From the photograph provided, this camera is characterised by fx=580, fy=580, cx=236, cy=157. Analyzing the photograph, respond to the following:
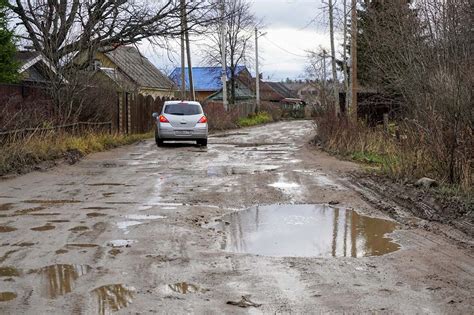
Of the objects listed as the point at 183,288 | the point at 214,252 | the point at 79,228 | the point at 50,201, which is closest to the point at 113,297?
the point at 183,288

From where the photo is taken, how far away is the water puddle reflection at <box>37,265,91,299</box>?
15.5ft

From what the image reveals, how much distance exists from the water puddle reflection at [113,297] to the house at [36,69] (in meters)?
14.4

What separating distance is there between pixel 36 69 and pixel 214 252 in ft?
61.9

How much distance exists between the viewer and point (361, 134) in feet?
56.9

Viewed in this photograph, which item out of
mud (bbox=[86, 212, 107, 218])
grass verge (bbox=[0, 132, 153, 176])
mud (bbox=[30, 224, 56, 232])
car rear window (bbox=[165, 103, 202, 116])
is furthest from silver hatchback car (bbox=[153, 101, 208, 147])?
mud (bbox=[30, 224, 56, 232])

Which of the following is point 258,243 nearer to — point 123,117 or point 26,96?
point 26,96

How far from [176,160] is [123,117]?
33.4 feet

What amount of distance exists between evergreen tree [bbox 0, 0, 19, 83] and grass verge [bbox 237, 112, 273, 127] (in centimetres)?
2319

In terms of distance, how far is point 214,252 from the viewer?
609 centimetres

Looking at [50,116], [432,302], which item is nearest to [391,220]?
[432,302]

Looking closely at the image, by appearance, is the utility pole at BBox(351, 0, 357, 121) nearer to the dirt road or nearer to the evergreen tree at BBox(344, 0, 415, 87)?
the evergreen tree at BBox(344, 0, 415, 87)

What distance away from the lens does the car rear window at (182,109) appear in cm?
2109

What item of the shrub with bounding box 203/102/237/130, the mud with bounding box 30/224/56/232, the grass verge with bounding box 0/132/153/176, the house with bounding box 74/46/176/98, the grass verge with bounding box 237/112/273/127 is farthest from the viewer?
the house with bounding box 74/46/176/98

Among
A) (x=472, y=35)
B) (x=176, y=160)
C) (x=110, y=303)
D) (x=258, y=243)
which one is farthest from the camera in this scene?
(x=176, y=160)
